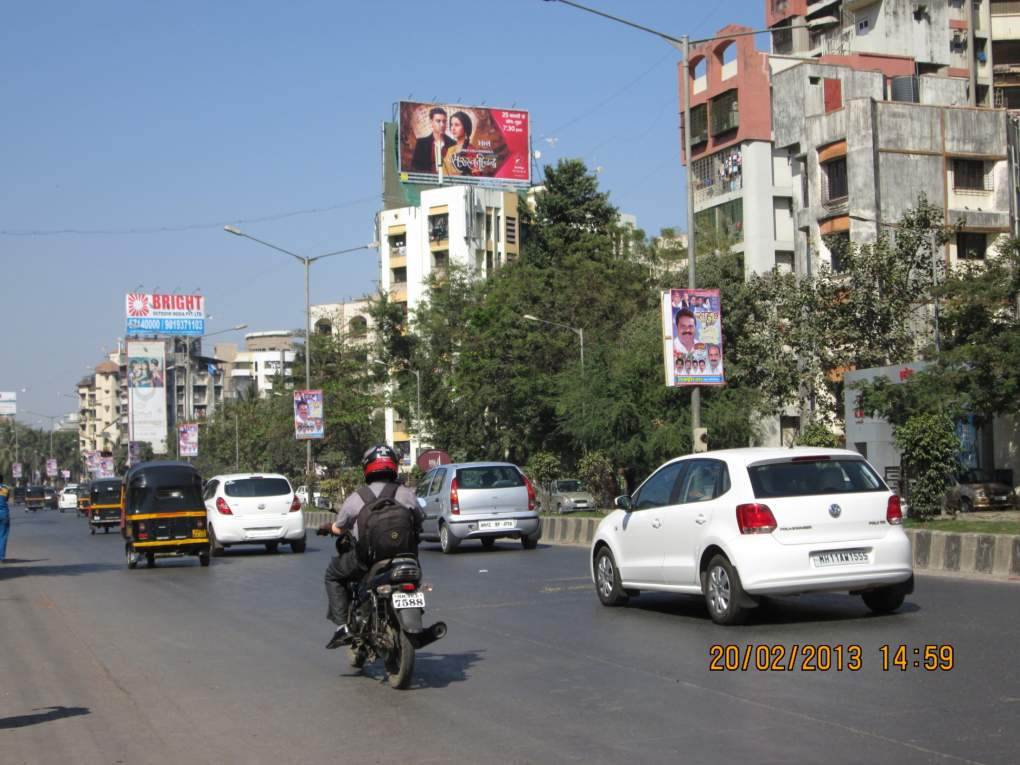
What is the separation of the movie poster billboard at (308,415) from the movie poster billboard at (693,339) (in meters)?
26.5

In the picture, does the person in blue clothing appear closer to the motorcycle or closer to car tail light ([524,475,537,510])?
car tail light ([524,475,537,510])

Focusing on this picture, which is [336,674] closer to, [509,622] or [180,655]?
[180,655]

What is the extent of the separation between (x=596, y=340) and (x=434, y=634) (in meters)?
49.9

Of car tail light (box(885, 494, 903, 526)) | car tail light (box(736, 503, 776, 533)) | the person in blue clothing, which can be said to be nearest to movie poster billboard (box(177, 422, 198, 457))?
the person in blue clothing

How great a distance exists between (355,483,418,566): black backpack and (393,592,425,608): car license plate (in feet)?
1.29

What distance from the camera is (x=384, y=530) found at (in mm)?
Result: 9633

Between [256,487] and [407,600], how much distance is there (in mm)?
20044

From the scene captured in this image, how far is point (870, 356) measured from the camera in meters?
40.5

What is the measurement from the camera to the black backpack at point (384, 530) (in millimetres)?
9633

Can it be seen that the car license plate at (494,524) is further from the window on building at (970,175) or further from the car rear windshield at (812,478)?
the window on building at (970,175)

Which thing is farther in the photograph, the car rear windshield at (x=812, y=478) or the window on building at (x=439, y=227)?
the window on building at (x=439, y=227)

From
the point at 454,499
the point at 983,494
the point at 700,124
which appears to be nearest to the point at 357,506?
the point at 454,499

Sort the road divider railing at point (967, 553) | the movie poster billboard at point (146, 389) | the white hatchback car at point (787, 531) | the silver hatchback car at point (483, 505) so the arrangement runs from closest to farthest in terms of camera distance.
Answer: the white hatchback car at point (787, 531)
the road divider railing at point (967, 553)
the silver hatchback car at point (483, 505)
the movie poster billboard at point (146, 389)

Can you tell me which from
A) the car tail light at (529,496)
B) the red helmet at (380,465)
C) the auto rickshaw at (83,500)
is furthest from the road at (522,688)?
the auto rickshaw at (83,500)
